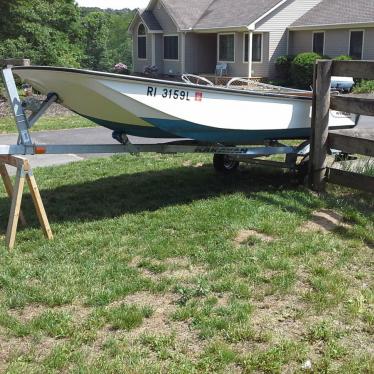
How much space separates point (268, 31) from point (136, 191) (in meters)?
23.9

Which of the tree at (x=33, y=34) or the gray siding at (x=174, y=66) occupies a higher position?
the tree at (x=33, y=34)

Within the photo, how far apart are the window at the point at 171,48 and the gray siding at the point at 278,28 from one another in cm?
659

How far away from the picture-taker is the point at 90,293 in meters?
4.00

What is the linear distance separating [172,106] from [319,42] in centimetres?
2429

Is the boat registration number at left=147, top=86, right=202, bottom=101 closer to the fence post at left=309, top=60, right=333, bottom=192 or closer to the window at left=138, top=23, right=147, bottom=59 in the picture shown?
the fence post at left=309, top=60, right=333, bottom=192

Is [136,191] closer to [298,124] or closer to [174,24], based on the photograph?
[298,124]

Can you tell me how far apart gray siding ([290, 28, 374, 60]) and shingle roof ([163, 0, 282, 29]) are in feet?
7.13

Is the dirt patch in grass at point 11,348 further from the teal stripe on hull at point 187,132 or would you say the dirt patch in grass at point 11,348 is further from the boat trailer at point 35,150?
the teal stripe on hull at point 187,132

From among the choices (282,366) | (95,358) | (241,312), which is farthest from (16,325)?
(282,366)

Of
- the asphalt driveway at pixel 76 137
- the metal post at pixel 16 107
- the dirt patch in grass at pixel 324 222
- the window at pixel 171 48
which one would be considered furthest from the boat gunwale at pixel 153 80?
the window at pixel 171 48

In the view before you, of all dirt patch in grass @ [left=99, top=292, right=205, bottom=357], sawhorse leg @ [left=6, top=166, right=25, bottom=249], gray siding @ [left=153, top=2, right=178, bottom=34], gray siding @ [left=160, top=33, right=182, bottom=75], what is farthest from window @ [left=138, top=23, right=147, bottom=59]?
dirt patch in grass @ [left=99, top=292, right=205, bottom=357]

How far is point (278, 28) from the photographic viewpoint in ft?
95.6

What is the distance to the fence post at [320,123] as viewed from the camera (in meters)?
6.35

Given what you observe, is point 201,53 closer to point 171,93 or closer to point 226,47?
point 226,47
